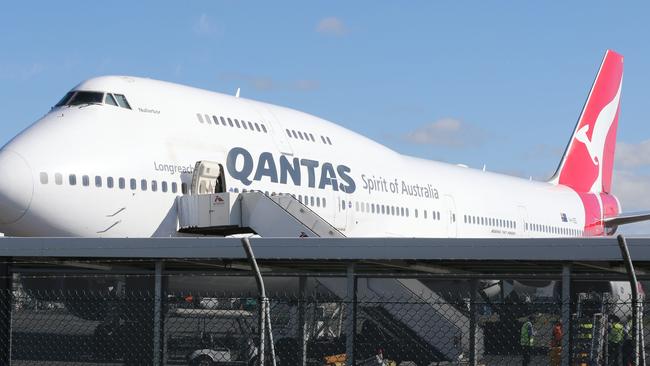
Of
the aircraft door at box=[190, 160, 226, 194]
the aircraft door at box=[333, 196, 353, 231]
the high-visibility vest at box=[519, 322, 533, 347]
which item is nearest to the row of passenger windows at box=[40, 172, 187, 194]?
the aircraft door at box=[190, 160, 226, 194]

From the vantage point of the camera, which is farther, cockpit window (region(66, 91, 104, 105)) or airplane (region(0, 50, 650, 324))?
cockpit window (region(66, 91, 104, 105))

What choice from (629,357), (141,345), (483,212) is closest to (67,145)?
(141,345)

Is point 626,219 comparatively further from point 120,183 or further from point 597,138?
point 120,183

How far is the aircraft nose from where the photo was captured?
18.8 m

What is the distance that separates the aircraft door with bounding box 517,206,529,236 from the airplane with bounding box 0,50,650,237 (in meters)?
3.24

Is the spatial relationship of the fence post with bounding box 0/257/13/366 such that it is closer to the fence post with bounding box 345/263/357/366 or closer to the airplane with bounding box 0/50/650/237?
the fence post with bounding box 345/263/357/366

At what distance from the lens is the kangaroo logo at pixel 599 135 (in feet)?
153

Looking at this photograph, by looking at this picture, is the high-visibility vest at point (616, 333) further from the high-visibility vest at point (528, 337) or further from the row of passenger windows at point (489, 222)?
the row of passenger windows at point (489, 222)

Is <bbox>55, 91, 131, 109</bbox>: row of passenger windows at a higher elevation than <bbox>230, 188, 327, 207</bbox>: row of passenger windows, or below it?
higher

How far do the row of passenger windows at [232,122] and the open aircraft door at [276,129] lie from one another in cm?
29

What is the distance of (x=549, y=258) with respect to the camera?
10.1 m

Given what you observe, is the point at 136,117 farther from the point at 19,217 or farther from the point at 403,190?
the point at 403,190

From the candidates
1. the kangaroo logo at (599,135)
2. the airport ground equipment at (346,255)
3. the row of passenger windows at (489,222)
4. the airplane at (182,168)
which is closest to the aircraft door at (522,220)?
the row of passenger windows at (489,222)

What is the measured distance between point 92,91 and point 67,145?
2.23 meters
